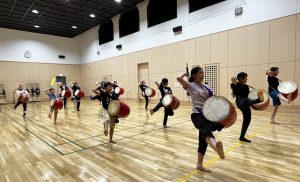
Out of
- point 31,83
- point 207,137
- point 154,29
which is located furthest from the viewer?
point 31,83

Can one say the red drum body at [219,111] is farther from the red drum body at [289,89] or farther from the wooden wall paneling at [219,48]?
the wooden wall paneling at [219,48]

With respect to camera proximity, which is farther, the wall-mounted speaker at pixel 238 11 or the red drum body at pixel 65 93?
the red drum body at pixel 65 93

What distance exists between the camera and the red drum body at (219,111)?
2.60 metres

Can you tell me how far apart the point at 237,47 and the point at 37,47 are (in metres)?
18.7

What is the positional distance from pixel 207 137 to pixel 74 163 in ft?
8.12

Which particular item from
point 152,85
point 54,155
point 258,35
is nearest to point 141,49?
point 152,85

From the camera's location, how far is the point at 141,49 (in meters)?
14.7

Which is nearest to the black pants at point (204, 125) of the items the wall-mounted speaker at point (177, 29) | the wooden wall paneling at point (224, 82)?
the wooden wall paneling at point (224, 82)

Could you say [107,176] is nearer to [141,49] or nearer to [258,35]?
[258,35]

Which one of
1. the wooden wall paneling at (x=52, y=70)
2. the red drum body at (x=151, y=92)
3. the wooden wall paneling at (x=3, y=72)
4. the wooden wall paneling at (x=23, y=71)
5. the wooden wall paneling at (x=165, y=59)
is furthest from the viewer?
the wooden wall paneling at (x=52, y=70)

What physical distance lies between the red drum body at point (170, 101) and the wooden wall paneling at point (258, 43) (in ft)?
18.3

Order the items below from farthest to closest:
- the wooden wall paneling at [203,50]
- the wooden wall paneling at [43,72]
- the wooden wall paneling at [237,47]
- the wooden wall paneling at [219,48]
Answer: the wooden wall paneling at [43,72] → the wooden wall paneling at [203,50] → the wooden wall paneling at [219,48] → the wooden wall paneling at [237,47]

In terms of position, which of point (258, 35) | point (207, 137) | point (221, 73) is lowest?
point (207, 137)

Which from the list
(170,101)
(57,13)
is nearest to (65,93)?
→ (170,101)
